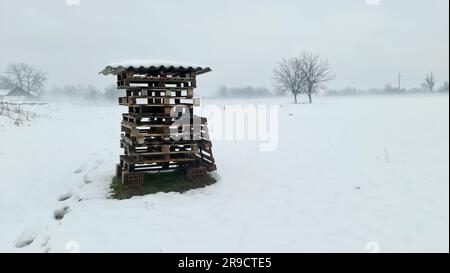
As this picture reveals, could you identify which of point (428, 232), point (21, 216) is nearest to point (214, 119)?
point (21, 216)

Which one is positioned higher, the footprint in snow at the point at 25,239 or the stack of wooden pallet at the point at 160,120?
the stack of wooden pallet at the point at 160,120

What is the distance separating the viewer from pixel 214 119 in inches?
888

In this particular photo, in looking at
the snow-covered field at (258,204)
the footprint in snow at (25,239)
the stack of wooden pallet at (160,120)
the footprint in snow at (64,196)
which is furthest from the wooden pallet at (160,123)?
the footprint in snow at (25,239)

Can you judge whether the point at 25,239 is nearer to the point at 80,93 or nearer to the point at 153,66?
the point at 153,66

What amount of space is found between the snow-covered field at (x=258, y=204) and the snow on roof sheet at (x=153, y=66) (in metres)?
2.97

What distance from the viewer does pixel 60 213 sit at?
6.91m

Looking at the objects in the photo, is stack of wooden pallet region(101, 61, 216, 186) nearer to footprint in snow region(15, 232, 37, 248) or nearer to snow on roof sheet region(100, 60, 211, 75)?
snow on roof sheet region(100, 60, 211, 75)

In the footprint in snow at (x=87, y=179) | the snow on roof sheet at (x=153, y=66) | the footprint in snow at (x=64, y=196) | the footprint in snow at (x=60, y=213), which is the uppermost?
the snow on roof sheet at (x=153, y=66)

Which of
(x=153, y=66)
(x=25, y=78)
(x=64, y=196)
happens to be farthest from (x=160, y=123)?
(x=25, y=78)

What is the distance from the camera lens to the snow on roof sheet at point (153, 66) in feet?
23.8

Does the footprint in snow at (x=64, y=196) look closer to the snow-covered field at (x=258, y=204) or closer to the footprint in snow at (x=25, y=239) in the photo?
the snow-covered field at (x=258, y=204)

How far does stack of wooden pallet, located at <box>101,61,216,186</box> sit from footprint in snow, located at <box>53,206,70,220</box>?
139 cm

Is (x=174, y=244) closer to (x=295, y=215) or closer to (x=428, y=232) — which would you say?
(x=295, y=215)

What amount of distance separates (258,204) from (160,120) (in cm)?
351
